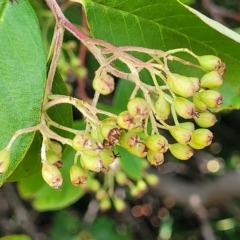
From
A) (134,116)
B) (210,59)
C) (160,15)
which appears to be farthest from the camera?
(160,15)

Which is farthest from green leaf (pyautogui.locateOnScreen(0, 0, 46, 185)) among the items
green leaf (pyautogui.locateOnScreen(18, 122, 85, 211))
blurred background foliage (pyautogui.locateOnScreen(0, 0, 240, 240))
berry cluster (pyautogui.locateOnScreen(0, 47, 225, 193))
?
blurred background foliage (pyautogui.locateOnScreen(0, 0, 240, 240))

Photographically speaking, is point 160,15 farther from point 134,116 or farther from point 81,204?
point 81,204

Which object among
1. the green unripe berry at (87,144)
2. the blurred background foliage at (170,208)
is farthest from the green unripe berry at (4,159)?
the blurred background foliage at (170,208)

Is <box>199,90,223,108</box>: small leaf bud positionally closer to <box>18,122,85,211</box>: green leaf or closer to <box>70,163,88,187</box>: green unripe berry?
<box>70,163,88,187</box>: green unripe berry

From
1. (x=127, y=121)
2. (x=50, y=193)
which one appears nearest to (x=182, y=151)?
(x=127, y=121)

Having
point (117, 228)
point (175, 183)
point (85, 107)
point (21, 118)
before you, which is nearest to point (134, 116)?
point (85, 107)

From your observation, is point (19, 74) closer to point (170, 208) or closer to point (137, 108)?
point (137, 108)
